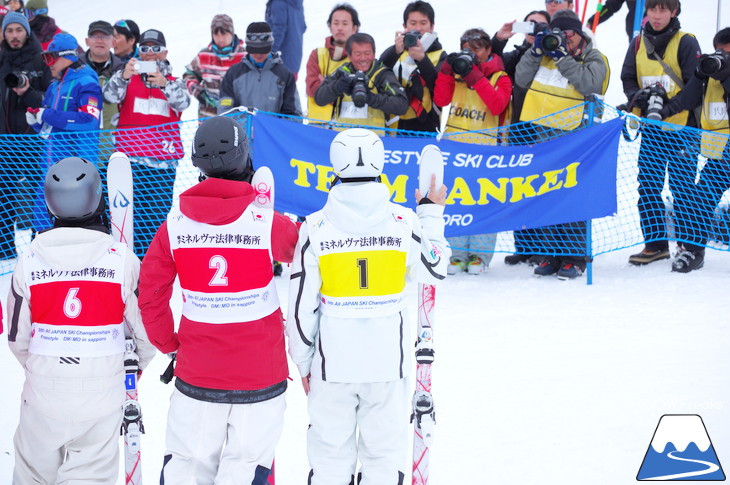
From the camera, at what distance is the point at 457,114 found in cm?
717

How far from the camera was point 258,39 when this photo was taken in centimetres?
702

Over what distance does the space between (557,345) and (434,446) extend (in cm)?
164

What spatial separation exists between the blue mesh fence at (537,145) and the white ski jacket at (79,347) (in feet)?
11.2

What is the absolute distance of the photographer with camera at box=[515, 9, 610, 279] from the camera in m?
6.66

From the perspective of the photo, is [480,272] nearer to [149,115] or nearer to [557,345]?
[557,345]

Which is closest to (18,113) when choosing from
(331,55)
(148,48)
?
(148,48)

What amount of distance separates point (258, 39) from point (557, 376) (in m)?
3.95

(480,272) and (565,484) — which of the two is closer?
(565,484)

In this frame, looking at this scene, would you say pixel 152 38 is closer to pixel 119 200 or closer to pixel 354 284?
pixel 119 200

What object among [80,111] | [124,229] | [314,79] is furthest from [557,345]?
[80,111]

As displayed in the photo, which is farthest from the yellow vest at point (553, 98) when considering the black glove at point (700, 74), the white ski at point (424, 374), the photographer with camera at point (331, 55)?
the white ski at point (424, 374)

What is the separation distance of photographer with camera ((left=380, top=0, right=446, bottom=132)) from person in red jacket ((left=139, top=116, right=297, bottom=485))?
4.13 meters

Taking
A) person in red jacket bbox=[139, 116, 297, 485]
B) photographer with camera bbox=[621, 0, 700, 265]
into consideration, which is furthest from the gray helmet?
photographer with camera bbox=[621, 0, 700, 265]

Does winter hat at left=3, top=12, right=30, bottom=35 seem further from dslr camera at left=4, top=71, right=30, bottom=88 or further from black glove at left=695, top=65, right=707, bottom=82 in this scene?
black glove at left=695, top=65, right=707, bottom=82
